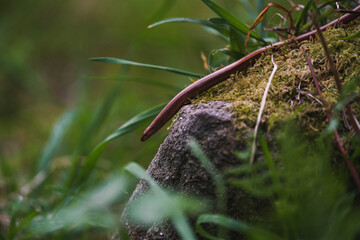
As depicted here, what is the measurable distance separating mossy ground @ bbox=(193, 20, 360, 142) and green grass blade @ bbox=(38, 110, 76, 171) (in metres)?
1.16

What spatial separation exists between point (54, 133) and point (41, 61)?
240 centimetres

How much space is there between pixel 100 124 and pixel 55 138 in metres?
0.38

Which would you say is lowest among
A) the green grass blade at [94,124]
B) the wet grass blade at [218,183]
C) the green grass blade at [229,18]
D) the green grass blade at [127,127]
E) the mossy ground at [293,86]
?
the wet grass blade at [218,183]

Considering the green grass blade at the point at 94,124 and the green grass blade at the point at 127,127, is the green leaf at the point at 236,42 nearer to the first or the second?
the green grass blade at the point at 127,127

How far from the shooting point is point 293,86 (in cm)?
83

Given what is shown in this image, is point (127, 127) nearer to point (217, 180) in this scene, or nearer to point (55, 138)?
point (217, 180)

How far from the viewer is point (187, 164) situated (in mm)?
801

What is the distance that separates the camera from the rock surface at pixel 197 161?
0.72 m

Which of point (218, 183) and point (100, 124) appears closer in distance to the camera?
point (218, 183)

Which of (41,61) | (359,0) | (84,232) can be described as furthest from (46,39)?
(359,0)

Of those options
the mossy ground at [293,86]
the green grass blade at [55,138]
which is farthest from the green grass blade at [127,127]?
the green grass blade at [55,138]

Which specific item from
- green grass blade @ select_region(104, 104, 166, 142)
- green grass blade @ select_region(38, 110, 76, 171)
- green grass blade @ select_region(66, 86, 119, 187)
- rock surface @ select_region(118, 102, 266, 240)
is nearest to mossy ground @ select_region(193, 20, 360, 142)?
rock surface @ select_region(118, 102, 266, 240)

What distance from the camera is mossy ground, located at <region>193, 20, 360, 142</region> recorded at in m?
0.74

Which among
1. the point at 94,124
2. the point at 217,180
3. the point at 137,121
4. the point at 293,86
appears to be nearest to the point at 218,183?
the point at 217,180
